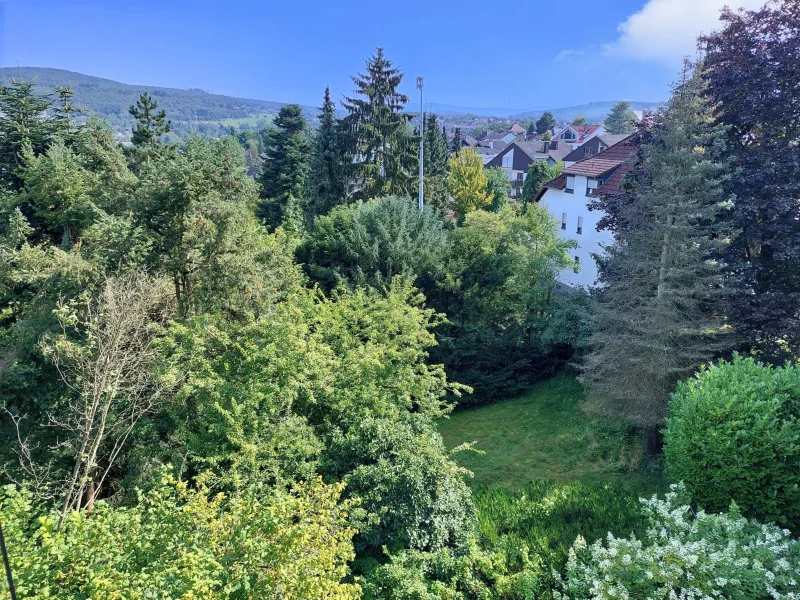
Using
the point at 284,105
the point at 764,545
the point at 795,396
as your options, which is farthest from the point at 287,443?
the point at 284,105

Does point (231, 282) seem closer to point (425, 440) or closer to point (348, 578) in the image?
point (425, 440)

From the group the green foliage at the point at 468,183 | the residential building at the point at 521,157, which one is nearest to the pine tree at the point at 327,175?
the green foliage at the point at 468,183

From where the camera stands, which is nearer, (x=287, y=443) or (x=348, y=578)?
(x=348, y=578)

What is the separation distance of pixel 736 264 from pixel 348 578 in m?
9.38

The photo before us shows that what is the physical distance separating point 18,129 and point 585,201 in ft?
86.4

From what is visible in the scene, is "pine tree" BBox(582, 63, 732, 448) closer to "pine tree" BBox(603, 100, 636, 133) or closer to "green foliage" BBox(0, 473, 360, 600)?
"green foliage" BBox(0, 473, 360, 600)

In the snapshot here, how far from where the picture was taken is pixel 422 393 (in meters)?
10.1

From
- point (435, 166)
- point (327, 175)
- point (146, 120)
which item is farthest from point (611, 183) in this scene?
point (146, 120)

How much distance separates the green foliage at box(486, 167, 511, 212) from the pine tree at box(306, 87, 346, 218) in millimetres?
12756

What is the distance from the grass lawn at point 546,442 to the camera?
11023mm

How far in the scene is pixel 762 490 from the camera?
23.5 ft

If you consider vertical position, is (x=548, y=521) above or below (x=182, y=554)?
below

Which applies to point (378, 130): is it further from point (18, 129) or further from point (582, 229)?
point (18, 129)

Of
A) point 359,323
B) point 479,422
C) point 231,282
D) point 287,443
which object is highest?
point 231,282
